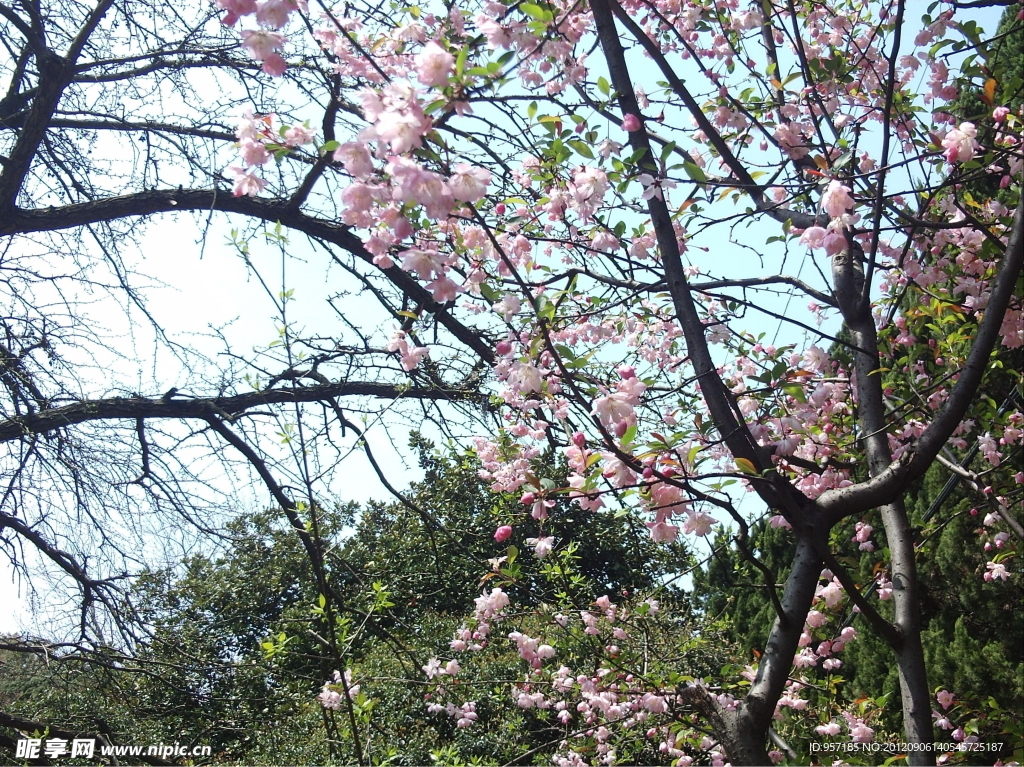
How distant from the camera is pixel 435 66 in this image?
3.96 ft

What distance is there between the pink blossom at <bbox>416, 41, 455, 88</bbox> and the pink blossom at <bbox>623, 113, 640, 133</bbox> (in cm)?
63

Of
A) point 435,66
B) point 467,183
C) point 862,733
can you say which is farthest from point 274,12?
point 862,733

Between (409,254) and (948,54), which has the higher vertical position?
(948,54)

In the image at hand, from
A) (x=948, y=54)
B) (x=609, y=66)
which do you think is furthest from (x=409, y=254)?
(x=948, y=54)

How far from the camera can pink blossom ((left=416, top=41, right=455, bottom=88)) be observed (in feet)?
3.92

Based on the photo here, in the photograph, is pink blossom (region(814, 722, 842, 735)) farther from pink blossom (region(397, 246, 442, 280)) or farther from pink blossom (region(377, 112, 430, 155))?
pink blossom (region(377, 112, 430, 155))

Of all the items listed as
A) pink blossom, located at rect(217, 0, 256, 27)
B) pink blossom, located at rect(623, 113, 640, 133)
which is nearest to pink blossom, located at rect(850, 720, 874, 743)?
pink blossom, located at rect(623, 113, 640, 133)

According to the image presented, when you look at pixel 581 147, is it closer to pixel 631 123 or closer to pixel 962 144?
pixel 631 123

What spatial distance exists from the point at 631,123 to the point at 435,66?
0.67 meters

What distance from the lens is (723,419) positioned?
1.55 m

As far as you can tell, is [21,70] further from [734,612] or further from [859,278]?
[734,612]

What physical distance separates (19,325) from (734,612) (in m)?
5.87

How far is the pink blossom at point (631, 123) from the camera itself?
1.73m

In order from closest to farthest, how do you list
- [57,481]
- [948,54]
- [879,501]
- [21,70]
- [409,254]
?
[409,254]
[879,501]
[948,54]
[57,481]
[21,70]
